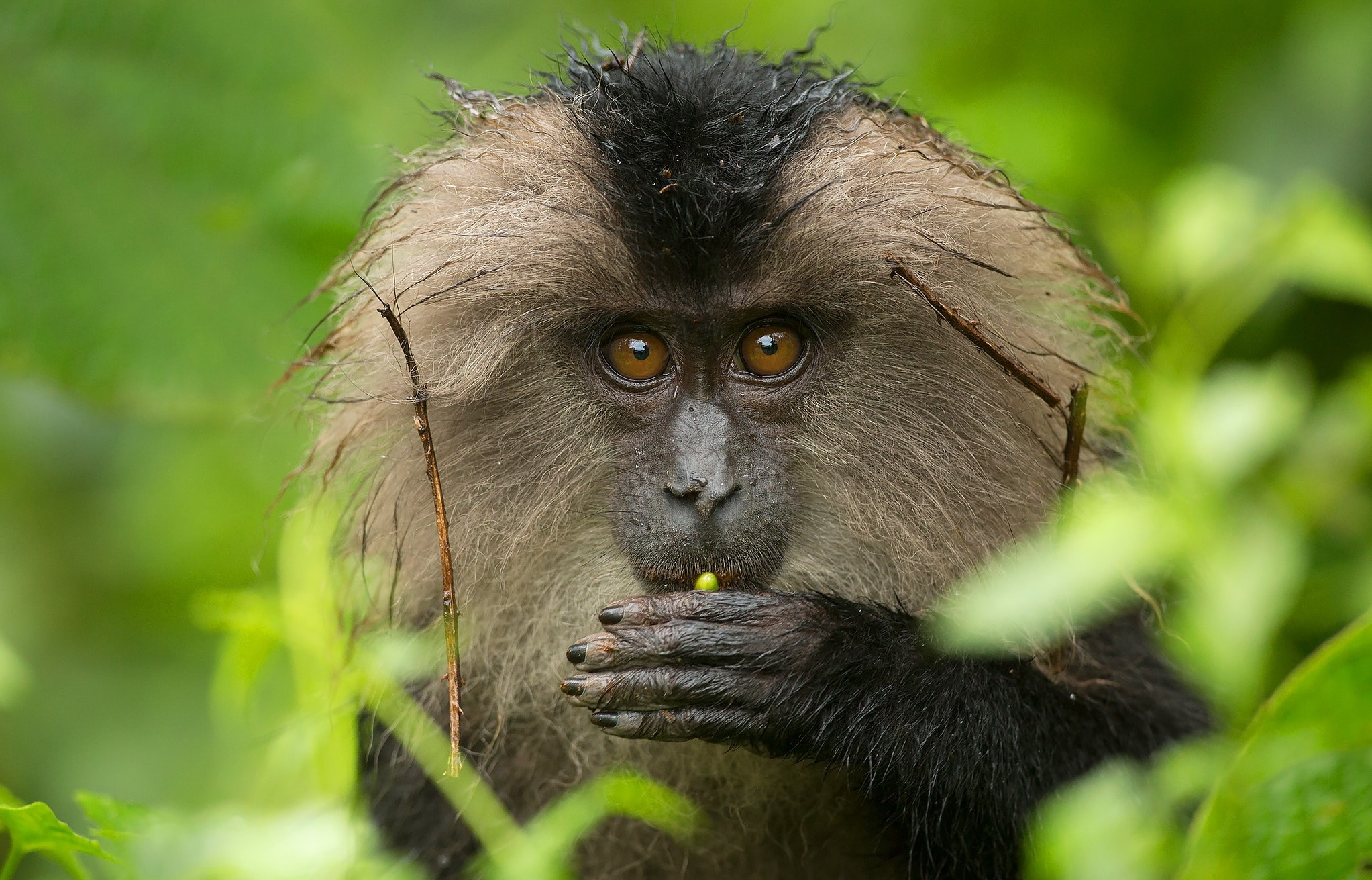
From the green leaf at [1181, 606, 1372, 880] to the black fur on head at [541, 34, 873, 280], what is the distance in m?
1.45

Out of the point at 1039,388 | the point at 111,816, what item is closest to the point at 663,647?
the point at 1039,388

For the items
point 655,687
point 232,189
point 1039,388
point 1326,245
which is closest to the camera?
point 1039,388

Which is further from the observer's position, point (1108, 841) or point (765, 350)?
point (765, 350)

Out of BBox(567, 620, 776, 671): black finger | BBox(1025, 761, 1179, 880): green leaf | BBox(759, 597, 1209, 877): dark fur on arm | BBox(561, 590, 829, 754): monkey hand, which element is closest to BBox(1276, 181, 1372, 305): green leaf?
BBox(759, 597, 1209, 877): dark fur on arm

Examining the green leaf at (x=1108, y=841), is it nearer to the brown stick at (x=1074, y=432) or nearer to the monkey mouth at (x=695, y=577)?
the brown stick at (x=1074, y=432)

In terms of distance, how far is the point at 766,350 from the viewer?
2916mm

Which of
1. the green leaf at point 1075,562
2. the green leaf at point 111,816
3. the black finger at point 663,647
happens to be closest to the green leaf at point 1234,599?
the green leaf at point 1075,562

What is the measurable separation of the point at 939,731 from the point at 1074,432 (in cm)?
71

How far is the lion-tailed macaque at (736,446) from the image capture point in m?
2.75

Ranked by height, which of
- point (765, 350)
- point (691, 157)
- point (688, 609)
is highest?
point (691, 157)

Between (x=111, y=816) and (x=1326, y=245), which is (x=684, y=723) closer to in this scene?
(x=111, y=816)

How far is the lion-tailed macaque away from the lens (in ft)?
9.02

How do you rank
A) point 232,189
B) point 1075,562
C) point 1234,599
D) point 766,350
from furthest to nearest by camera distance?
point 232,189
point 766,350
point 1234,599
point 1075,562

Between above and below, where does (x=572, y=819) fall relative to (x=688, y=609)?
below
